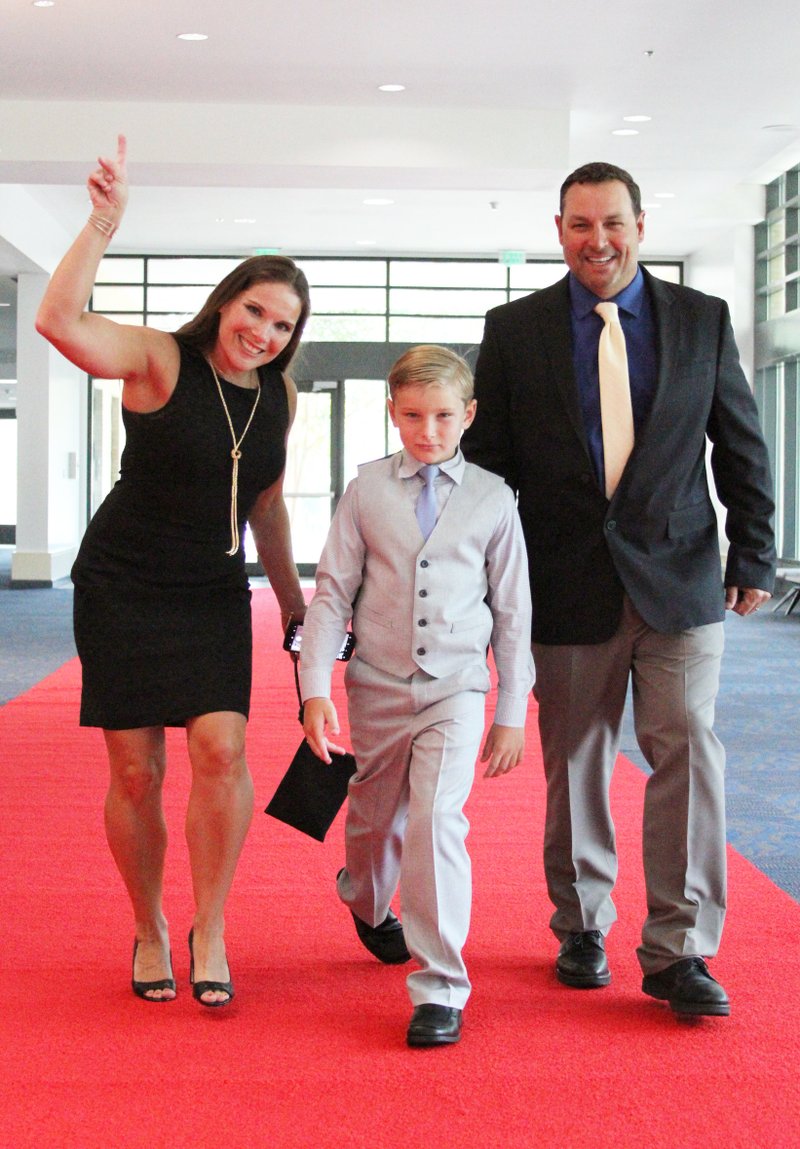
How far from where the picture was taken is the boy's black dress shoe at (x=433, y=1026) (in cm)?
265

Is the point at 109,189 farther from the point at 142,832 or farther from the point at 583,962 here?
the point at 583,962

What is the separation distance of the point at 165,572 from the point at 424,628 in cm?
56

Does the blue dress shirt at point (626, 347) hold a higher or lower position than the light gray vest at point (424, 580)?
higher

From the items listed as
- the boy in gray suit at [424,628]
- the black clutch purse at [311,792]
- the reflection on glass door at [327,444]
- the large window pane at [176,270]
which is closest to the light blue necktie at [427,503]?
the boy in gray suit at [424,628]

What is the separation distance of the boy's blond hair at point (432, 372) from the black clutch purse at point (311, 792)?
73 cm

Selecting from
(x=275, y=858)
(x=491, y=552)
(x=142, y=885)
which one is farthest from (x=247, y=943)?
(x=491, y=552)

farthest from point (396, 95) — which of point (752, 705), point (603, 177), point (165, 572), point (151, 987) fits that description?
point (151, 987)

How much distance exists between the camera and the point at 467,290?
18516 mm

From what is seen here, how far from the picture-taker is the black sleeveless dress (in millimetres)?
2904

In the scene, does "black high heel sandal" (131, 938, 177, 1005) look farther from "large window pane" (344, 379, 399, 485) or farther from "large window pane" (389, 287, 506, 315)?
"large window pane" (389, 287, 506, 315)

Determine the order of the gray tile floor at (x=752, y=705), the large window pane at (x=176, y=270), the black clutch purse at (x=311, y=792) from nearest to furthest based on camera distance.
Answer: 1. the black clutch purse at (x=311, y=792)
2. the gray tile floor at (x=752, y=705)
3. the large window pane at (x=176, y=270)

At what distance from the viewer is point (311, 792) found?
312cm

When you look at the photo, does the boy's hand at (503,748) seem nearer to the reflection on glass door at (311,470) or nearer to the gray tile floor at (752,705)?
the gray tile floor at (752,705)

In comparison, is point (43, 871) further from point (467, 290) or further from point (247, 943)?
point (467, 290)
